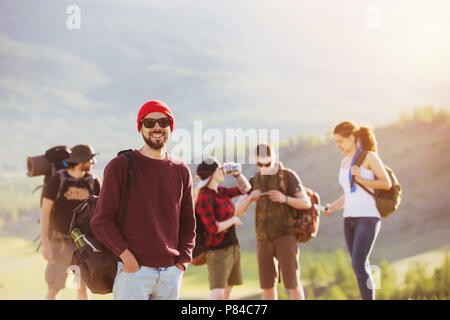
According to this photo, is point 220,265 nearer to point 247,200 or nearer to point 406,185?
point 247,200

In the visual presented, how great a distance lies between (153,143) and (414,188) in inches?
622

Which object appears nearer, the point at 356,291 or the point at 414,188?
the point at 356,291

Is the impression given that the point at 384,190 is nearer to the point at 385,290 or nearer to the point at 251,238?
the point at 385,290

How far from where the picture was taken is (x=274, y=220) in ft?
19.2

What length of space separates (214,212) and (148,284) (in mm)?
2275

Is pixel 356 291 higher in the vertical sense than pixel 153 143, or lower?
lower

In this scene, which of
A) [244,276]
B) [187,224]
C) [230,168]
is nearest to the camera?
[187,224]

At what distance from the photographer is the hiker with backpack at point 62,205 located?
5914mm

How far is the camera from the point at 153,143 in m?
3.40

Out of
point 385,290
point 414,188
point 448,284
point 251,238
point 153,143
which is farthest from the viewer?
point 251,238

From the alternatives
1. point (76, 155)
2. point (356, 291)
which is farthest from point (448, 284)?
point (76, 155)

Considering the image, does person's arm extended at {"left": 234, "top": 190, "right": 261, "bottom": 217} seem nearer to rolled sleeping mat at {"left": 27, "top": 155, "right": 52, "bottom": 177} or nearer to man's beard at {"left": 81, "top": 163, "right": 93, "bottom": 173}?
man's beard at {"left": 81, "top": 163, "right": 93, "bottom": 173}

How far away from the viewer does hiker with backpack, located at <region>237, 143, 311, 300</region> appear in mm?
5840

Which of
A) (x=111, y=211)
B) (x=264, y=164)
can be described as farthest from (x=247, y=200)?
(x=111, y=211)
